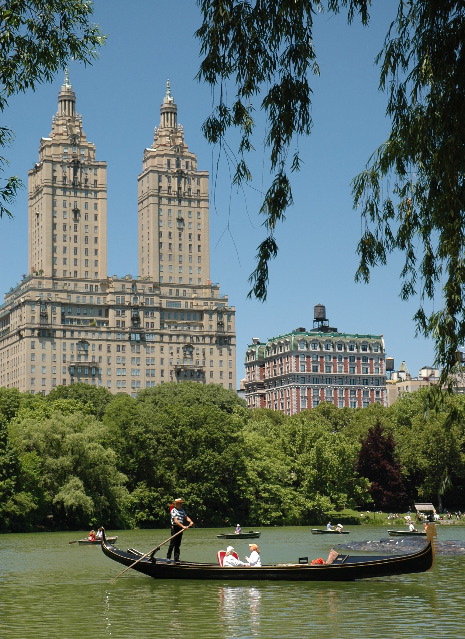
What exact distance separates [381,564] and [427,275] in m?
16.2

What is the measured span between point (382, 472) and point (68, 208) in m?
102

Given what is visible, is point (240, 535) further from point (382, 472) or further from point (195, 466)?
point (382, 472)

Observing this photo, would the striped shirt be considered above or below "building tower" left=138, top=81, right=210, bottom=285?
below

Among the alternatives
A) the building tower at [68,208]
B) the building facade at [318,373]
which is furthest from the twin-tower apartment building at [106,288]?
the building facade at [318,373]

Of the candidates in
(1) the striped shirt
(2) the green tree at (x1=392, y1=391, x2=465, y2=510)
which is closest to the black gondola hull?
(1) the striped shirt

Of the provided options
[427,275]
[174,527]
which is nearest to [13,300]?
[174,527]

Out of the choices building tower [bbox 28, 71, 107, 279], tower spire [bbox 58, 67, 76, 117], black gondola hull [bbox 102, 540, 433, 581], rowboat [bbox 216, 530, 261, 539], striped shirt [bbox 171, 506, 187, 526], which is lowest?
rowboat [bbox 216, 530, 261, 539]

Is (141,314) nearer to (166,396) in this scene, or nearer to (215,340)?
(215,340)

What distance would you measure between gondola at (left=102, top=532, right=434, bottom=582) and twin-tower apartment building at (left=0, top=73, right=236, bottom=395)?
13487cm

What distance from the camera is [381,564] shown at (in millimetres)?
30922

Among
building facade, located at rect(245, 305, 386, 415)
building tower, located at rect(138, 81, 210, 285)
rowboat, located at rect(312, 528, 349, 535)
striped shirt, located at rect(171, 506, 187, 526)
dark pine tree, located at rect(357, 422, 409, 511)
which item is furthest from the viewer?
building facade, located at rect(245, 305, 386, 415)

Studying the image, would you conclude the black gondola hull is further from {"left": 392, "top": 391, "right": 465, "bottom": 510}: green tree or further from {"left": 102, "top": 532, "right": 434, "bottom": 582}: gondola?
{"left": 392, "top": 391, "right": 465, "bottom": 510}: green tree

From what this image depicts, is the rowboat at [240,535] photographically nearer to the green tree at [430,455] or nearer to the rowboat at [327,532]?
the rowboat at [327,532]

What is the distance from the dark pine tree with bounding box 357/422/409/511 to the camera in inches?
3858
